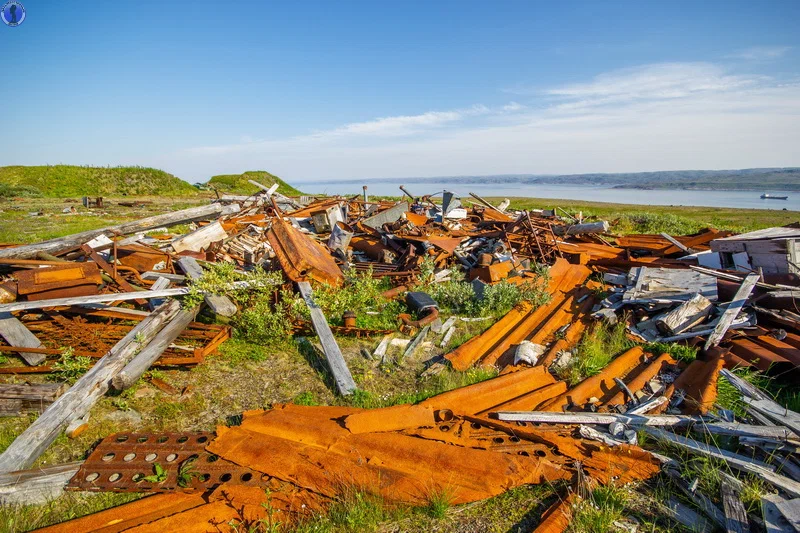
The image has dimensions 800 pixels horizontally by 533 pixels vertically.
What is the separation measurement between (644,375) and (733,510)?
2.07 metres

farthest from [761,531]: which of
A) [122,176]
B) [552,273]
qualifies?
[122,176]

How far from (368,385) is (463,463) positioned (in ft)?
6.01

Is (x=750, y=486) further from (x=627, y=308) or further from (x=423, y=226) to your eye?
(x=423, y=226)

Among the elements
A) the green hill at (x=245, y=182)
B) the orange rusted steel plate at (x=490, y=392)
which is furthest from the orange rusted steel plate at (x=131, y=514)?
the green hill at (x=245, y=182)

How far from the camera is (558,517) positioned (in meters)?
2.80

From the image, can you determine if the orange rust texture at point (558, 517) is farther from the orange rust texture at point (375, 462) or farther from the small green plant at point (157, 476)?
the small green plant at point (157, 476)

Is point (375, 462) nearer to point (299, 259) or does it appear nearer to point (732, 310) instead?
point (299, 259)

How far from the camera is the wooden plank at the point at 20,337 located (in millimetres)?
4844

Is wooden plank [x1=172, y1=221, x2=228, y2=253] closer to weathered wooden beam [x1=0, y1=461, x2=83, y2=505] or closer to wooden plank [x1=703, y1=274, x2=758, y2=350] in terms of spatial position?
weathered wooden beam [x1=0, y1=461, x2=83, y2=505]

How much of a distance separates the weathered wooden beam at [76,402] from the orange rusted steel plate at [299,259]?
7.15 ft

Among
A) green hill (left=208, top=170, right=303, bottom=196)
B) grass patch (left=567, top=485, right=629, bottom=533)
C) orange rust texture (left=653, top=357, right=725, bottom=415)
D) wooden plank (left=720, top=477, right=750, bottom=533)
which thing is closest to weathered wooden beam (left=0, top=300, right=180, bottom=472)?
grass patch (left=567, top=485, right=629, bottom=533)

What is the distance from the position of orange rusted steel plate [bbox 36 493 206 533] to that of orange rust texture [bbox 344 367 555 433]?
1.39m

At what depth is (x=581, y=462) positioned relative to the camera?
11.0ft

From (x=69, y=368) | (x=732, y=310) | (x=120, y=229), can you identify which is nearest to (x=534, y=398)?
(x=732, y=310)
